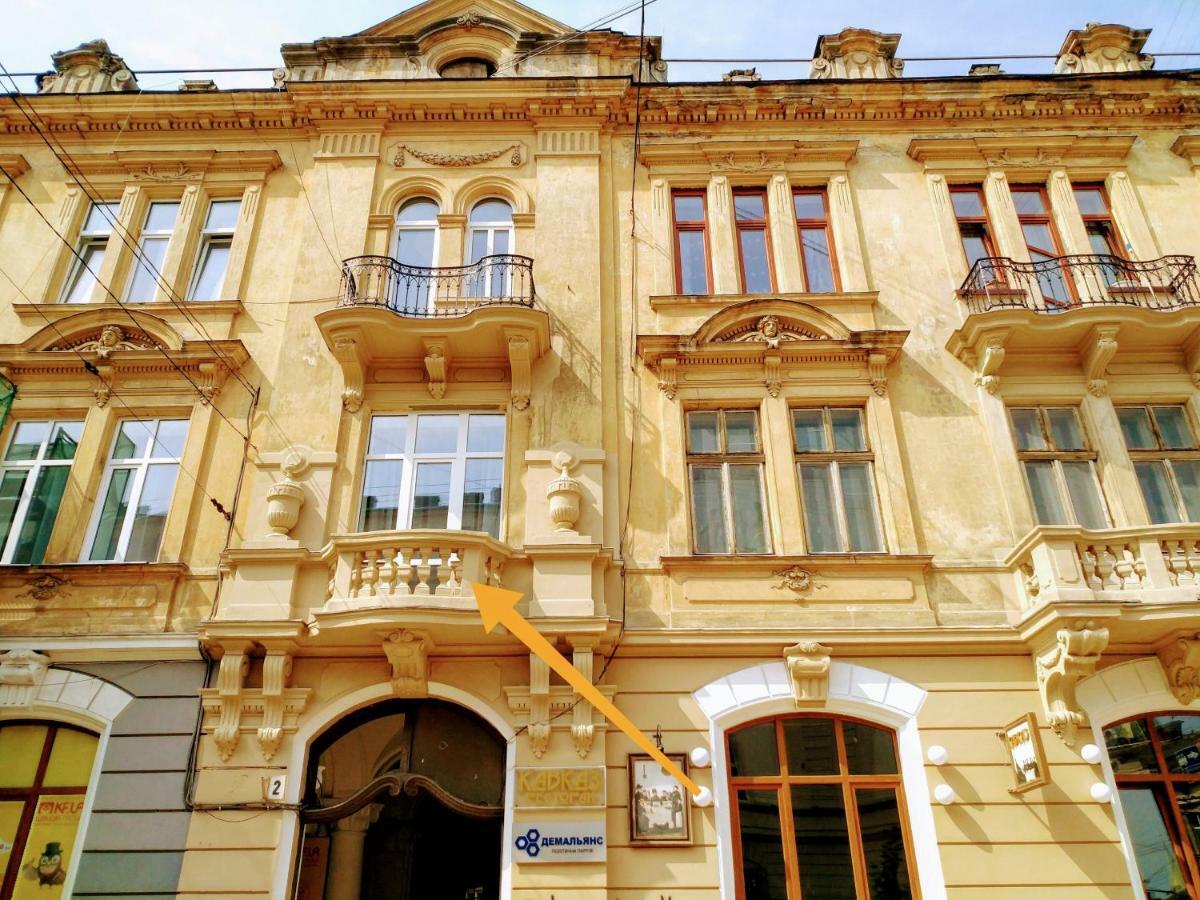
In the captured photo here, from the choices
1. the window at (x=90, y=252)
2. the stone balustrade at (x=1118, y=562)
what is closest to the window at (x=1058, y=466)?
the stone balustrade at (x=1118, y=562)

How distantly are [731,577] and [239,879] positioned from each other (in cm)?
552

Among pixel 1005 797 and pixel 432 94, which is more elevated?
pixel 432 94

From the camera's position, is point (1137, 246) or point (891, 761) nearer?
point (891, 761)

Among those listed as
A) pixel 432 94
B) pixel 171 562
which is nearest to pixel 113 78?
pixel 432 94

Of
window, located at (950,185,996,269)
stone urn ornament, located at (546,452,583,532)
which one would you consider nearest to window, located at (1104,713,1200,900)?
stone urn ornament, located at (546,452,583,532)

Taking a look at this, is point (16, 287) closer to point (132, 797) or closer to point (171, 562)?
point (171, 562)

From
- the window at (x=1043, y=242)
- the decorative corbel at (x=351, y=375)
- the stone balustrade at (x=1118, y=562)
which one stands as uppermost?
the window at (x=1043, y=242)

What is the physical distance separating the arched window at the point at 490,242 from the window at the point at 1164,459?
7732 millimetres

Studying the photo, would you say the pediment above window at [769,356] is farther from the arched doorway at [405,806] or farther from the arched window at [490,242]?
the arched doorway at [405,806]

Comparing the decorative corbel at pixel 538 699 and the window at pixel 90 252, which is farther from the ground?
the window at pixel 90 252

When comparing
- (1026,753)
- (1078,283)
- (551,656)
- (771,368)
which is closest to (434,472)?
(551,656)

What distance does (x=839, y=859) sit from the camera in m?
8.17

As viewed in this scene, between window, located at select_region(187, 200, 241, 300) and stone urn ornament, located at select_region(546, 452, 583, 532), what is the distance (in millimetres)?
5353

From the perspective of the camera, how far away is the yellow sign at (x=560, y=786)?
8148 mm
